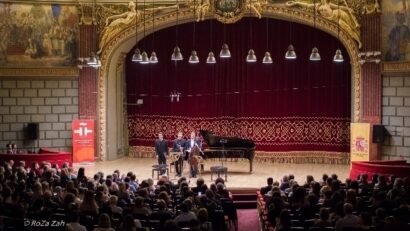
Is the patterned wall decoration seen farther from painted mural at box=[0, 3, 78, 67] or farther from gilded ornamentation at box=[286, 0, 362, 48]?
painted mural at box=[0, 3, 78, 67]

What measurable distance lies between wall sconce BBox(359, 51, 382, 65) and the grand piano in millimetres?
5670

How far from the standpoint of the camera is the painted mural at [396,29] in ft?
80.4

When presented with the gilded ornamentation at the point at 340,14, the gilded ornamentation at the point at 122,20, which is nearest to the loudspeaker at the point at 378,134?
the gilded ornamentation at the point at 340,14

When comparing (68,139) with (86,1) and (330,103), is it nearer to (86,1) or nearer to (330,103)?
(86,1)

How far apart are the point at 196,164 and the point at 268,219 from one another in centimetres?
1068

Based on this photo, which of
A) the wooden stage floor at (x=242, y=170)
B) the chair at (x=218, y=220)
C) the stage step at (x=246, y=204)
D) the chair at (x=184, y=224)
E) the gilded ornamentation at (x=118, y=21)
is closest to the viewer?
the chair at (x=184, y=224)

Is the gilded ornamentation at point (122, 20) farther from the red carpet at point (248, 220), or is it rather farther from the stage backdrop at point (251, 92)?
the red carpet at point (248, 220)

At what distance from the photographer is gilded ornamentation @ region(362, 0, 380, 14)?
82.2ft

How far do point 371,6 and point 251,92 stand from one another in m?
6.57

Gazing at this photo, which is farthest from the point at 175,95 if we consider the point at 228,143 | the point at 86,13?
the point at 228,143

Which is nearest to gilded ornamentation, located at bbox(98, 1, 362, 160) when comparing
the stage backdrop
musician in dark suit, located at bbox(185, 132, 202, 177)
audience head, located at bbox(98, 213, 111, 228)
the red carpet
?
the stage backdrop

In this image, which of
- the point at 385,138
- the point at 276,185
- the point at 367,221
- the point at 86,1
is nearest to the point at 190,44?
the point at 86,1

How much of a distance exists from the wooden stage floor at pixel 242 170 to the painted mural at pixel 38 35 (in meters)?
4.92

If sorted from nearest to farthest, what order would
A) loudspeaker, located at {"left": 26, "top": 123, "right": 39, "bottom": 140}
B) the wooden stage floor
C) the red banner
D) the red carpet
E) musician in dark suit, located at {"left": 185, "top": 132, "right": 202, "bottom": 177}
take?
the red carpet → the wooden stage floor → musician in dark suit, located at {"left": 185, "top": 132, "right": 202, "bottom": 177} → the red banner → loudspeaker, located at {"left": 26, "top": 123, "right": 39, "bottom": 140}
